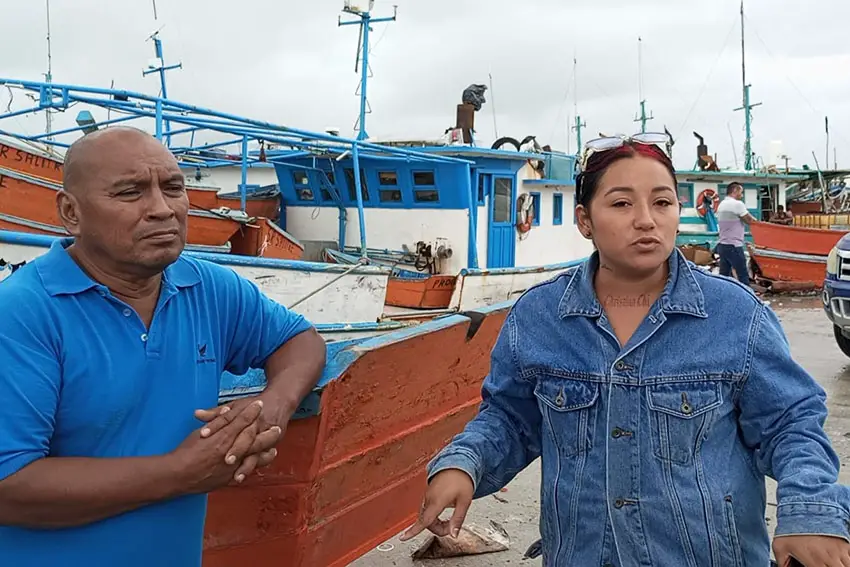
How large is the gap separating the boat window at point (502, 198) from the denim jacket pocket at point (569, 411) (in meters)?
9.17

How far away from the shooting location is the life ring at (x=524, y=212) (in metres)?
10.9

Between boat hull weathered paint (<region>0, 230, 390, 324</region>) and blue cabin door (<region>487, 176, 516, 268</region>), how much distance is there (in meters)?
3.72

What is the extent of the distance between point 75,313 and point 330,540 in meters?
1.67

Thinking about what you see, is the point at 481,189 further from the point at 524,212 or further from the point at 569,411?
the point at 569,411

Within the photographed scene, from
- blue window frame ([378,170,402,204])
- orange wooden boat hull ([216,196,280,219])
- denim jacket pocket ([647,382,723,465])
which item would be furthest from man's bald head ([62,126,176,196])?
orange wooden boat hull ([216,196,280,219])

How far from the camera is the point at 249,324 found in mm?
1973

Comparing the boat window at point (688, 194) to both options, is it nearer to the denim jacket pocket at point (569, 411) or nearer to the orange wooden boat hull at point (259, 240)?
the orange wooden boat hull at point (259, 240)

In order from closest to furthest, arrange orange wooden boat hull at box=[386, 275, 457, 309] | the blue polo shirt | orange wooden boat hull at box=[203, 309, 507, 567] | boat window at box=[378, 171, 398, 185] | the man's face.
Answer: the blue polo shirt → the man's face → orange wooden boat hull at box=[203, 309, 507, 567] → orange wooden boat hull at box=[386, 275, 457, 309] → boat window at box=[378, 171, 398, 185]

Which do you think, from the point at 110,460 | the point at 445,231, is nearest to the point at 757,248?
the point at 445,231

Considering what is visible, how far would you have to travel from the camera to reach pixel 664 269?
5.43ft

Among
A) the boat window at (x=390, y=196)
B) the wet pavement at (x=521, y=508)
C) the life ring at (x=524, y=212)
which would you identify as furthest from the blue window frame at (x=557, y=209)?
the wet pavement at (x=521, y=508)

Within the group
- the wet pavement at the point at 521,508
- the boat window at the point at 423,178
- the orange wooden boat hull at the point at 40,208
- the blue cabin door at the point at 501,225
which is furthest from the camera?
the blue cabin door at the point at 501,225

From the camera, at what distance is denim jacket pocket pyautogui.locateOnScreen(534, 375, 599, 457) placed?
1.57 m

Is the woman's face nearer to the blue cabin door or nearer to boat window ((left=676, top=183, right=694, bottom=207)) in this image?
the blue cabin door
